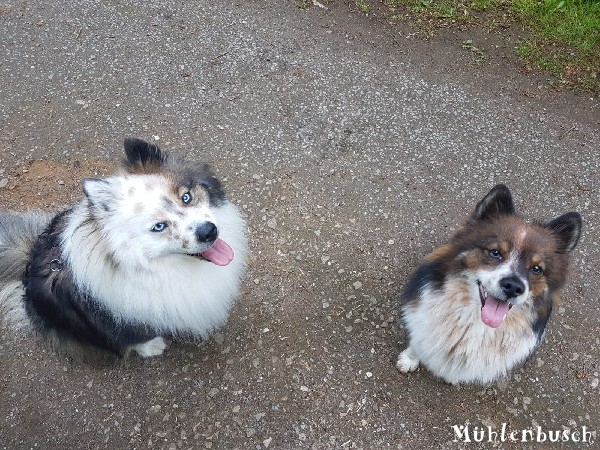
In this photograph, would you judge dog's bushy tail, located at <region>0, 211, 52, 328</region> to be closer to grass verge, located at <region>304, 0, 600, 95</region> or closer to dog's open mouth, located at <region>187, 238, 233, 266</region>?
dog's open mouth, located at <region>187, 238, 233, 266</region>

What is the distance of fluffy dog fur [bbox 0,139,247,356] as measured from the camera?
2650mm

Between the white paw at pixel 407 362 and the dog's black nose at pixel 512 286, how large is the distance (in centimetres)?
123

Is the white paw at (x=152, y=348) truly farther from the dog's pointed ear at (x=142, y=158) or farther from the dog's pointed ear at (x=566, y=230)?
the dog's pointed ear at (x=566, y=230)

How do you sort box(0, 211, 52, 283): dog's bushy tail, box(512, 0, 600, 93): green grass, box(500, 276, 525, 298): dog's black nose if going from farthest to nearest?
box(512, 0, 600, 93): green grass → box(0, 211, 52, 283): dog's bushy tail → box(500, 276, 525, 298): dog's black nose

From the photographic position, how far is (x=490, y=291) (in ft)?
8.75

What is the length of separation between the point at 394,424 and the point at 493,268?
1.58 metres

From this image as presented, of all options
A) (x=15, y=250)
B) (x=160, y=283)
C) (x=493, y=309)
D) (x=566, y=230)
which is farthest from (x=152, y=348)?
(x=566, y=230)

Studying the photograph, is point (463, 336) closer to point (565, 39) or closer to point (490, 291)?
point (490, 291)

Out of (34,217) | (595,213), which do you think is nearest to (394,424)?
(595,213)

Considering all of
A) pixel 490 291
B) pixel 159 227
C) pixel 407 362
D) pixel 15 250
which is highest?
pixel 490 291

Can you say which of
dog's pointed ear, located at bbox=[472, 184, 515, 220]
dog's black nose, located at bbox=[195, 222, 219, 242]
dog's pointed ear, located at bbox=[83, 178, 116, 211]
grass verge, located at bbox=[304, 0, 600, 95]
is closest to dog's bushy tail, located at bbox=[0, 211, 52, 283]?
dog's pointed ear, located at bbox=[83, 178, 116, 211]

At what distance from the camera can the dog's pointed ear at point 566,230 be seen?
2.78 meters

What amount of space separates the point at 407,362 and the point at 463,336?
2.29ft

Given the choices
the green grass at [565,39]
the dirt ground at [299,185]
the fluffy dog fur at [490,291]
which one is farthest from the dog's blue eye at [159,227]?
the green grass at [565,39]
